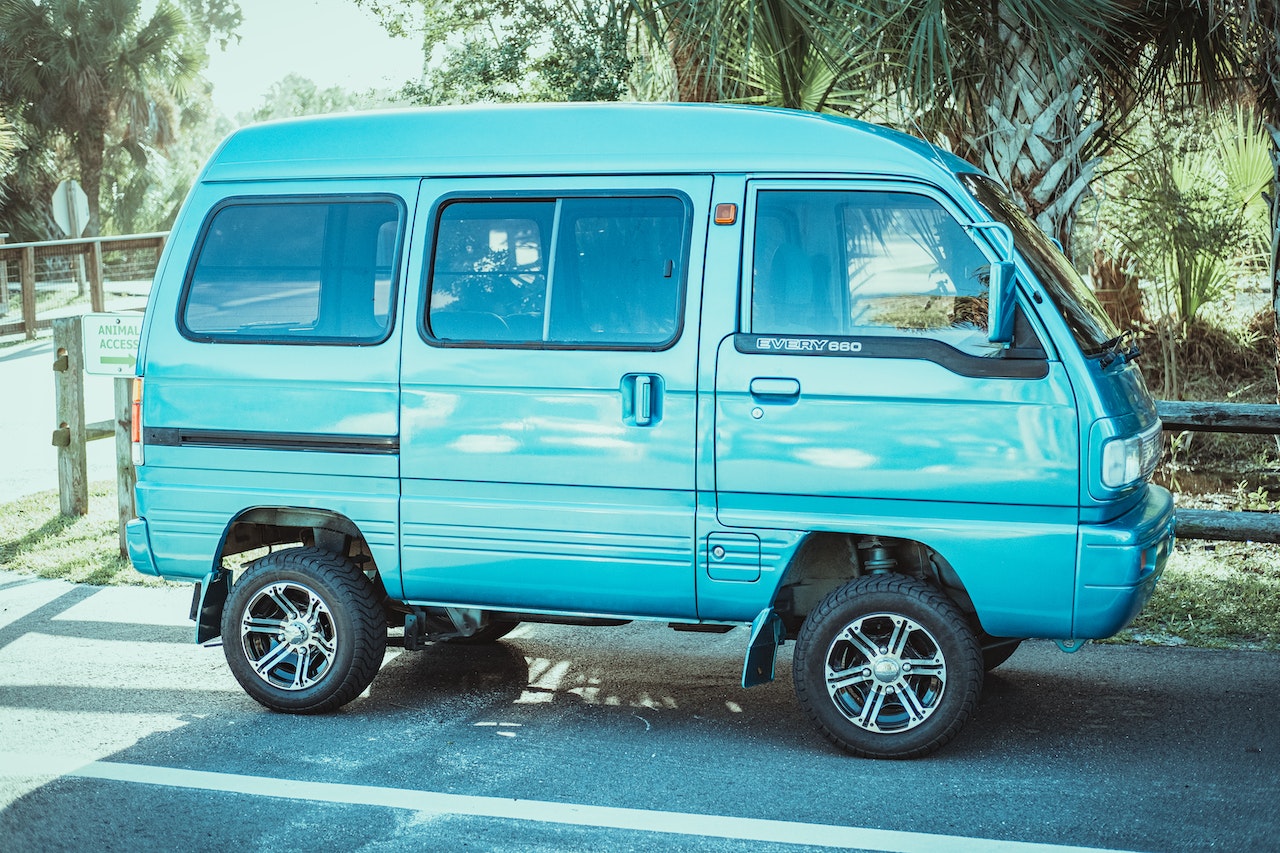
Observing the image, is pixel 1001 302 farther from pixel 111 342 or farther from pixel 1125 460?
pixel 111 342

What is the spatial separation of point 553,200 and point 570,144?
0.22 meters

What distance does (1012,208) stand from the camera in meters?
5.38

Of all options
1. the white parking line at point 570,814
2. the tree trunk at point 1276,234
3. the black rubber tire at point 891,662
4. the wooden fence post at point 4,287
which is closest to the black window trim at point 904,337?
the black rubber tire at point 891,662

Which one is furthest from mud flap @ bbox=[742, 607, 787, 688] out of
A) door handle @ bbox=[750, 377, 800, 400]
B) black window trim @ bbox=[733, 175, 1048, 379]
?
black window trim @ bbox=[733, 175, 1048, 379]

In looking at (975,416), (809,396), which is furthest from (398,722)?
(975,416)

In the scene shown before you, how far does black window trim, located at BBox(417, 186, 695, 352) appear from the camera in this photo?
5133 mm

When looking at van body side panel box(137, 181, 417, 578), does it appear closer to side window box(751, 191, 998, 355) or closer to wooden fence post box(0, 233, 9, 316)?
side window box(751, 191, 998, 355)

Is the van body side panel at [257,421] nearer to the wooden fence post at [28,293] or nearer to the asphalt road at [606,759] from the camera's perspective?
the asphalt road at [606,759]

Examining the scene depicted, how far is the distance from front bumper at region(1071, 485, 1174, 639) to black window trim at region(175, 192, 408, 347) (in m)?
2.78

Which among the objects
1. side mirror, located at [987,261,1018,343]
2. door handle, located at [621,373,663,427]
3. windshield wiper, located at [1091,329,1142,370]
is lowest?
door handle, located at [621,373,663,427]

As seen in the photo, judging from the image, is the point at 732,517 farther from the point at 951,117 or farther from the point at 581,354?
the point at 951,117

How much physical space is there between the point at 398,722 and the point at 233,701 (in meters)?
0.82

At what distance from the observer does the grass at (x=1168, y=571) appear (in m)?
6.75

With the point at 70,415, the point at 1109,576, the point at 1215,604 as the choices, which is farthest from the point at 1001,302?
the point at 70,415
